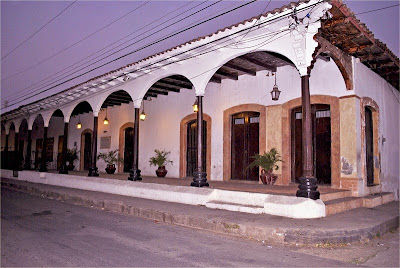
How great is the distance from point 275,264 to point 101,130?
15.1 meters

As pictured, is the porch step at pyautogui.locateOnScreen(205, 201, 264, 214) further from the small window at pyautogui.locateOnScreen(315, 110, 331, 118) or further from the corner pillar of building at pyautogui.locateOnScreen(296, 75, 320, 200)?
the small window at pyautogui.locateOnScreen(315, 110, 331, 118)

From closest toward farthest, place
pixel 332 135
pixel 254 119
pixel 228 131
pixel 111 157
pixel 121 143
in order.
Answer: pixel 332 135 → pixel 254 119 → pixel 228 131 → pixel 111 157 → pixel 121 143

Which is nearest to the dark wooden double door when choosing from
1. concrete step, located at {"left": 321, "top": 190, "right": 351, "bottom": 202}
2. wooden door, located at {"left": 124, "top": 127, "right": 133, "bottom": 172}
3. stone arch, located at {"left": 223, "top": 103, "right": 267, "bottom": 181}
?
concrete step, located at {"left": 321, "top": 190, "right": 351, "bottom": 202}

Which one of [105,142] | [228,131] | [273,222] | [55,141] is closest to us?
[273,222]

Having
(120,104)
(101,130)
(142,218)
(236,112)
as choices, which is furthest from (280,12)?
(101,130)

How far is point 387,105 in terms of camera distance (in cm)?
1064

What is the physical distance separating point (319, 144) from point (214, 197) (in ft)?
12.4

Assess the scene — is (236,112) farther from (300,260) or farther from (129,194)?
(300,260)

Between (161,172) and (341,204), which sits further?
(161,172)

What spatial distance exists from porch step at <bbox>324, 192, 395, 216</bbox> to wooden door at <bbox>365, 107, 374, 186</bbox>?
716mm

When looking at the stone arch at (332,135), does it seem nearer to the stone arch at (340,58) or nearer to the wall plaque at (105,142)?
the stone arch at (340,58)

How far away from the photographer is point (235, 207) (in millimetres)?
7062

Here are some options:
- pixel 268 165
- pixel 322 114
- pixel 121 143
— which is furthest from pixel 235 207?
pixel 121 143

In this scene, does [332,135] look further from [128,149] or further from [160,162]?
[128,149]
